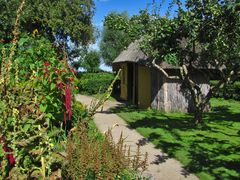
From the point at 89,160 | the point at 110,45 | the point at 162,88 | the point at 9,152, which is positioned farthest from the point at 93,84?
the point at 9,152

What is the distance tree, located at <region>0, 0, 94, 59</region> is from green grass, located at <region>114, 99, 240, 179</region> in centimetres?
1301

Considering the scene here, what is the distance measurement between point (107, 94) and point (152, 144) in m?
7.94

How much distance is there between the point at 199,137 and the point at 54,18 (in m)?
19.8

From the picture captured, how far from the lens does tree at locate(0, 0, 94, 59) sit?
27922mm

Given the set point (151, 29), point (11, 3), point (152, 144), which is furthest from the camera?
point (11, 3)

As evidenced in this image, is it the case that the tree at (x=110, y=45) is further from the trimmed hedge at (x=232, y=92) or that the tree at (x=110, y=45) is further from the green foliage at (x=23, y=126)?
the green foliage at (x=23, y=126)

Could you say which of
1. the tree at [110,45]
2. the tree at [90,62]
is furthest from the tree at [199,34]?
the tree at [110,45]

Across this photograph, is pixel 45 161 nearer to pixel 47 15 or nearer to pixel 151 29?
pixel 151 29

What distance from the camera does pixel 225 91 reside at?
76.8ft

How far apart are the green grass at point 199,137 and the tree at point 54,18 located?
1301 cm

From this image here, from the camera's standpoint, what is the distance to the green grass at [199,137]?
329 inches

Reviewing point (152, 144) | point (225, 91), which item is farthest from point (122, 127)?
point (225, 91)

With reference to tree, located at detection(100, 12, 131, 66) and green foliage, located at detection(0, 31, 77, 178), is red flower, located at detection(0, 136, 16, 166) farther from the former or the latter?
tree, located at detection(100, 12, 131, 66)

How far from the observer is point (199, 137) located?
11.7 metres
